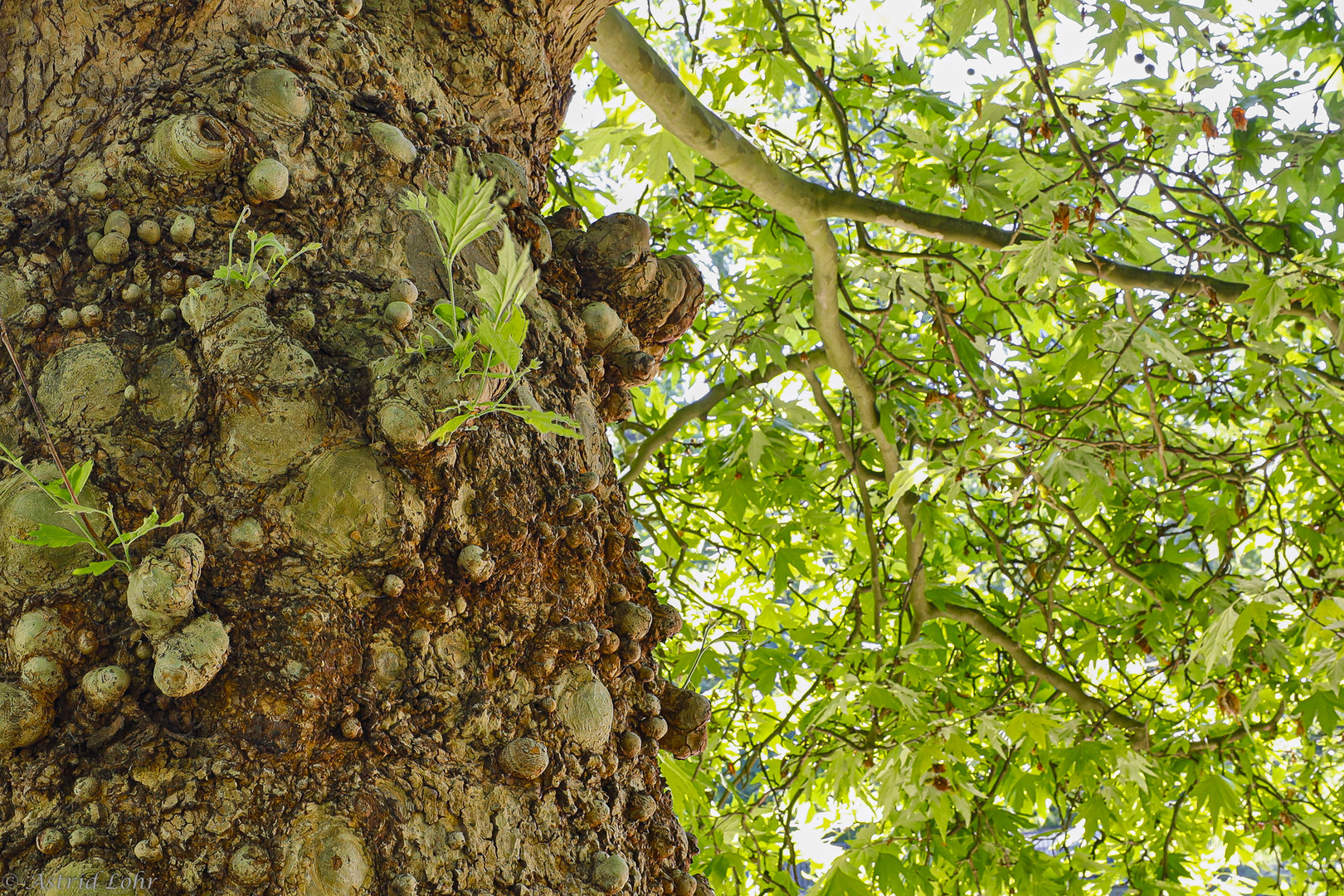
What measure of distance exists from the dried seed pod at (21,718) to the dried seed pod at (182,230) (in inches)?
16.1

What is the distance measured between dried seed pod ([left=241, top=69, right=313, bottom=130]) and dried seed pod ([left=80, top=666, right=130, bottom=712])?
0.58 m

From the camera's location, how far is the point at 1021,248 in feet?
7.57

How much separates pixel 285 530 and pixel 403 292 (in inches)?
10.6

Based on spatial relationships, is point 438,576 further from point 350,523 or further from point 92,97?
point 92,97

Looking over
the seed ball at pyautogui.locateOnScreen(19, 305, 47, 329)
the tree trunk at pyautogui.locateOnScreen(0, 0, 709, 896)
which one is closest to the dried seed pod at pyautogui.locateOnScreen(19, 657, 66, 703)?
the tree trunk at pyautogui.locateOnScreen(0, 0, 709, 896)

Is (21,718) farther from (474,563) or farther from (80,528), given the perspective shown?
(474,563)

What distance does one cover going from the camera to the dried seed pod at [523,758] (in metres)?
0.85

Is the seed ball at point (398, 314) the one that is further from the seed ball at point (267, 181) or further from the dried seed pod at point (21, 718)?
the dried seed pod at point (21, 718)

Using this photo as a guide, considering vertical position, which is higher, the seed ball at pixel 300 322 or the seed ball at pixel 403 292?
the seed ball at pixel 403 292

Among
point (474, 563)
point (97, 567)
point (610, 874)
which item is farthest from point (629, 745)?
point (97, 567)

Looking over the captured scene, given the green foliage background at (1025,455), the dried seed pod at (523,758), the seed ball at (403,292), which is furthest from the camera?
the green foliage background at (1025,455)

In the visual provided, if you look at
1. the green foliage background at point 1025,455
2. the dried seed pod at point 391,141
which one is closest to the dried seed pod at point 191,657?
the dried seed pod at point 391,141

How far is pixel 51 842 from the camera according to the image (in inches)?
28.5

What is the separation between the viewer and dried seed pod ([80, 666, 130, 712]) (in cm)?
77
